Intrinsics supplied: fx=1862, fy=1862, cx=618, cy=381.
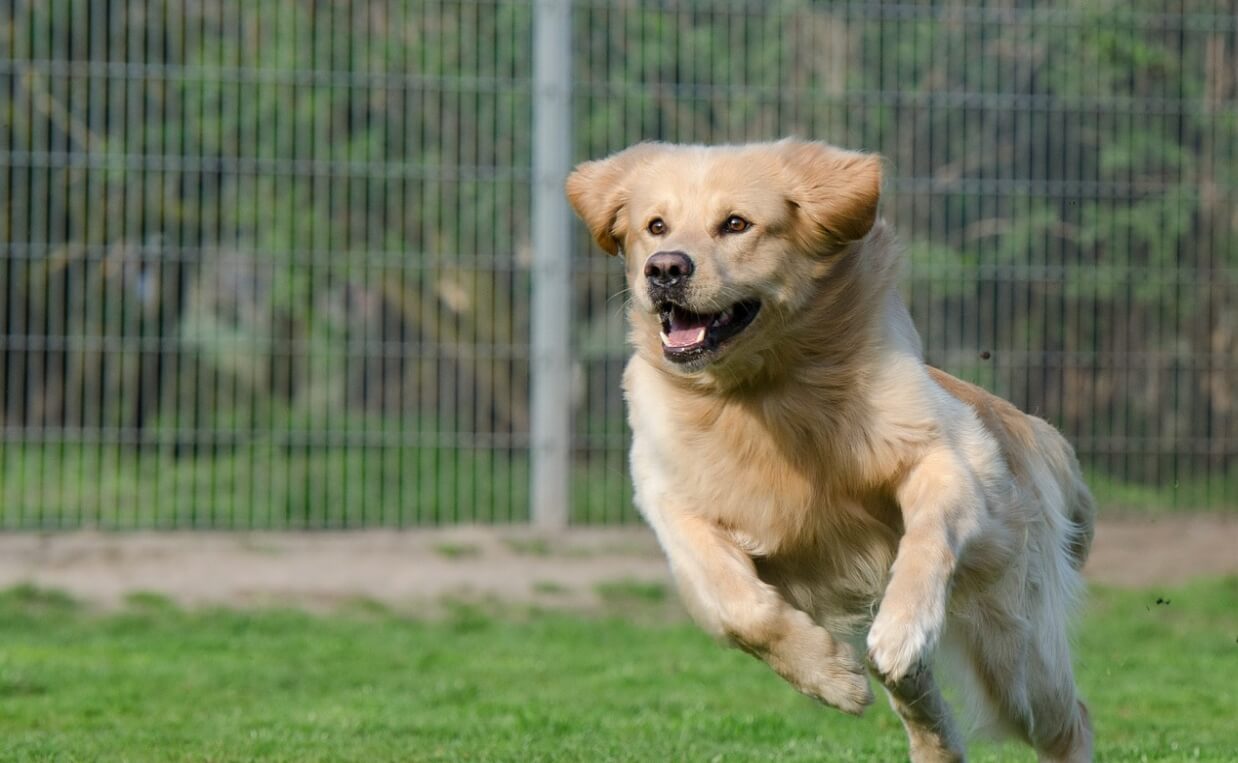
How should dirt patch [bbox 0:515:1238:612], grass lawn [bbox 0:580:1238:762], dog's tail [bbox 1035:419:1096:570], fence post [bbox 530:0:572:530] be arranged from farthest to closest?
fence post [bbox 530:0:572:530] < dirt patch [bbox 0:515:1238:612] < grass lawn [bbox 0:580:1238:762] < dog's tail [bbox 1035:419:1096:570]

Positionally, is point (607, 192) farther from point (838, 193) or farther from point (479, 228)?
point (479, 228)

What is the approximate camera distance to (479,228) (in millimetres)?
10867

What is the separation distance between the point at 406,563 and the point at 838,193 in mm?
6123

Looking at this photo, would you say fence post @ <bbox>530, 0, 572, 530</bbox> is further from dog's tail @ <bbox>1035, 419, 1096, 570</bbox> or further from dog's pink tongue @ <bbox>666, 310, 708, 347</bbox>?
dog's pink tongue @ <bbox>666, 310, 708, 347</bbox>

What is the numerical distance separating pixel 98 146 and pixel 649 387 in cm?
635

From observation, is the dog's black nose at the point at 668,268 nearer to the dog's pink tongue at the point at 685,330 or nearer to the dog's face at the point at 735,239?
the dog's face at the point at 735,239

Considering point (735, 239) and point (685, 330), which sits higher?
point (735, 239)

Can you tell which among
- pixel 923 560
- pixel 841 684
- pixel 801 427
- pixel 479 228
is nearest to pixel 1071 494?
pixel 801 427

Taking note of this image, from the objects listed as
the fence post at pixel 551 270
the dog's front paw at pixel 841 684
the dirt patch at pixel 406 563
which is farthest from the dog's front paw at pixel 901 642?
the fence post at pixel 551 270

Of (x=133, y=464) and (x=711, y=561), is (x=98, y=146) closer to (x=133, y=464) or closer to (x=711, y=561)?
(x=133, y=464)

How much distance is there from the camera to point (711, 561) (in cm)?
479

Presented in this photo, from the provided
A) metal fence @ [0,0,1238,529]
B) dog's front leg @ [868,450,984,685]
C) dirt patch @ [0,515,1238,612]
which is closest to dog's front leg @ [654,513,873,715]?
dog's front leg @ [868,450,984,685]

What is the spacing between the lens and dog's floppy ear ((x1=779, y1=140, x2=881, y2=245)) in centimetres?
495

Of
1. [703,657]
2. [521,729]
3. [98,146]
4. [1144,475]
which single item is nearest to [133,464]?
[98,146]
